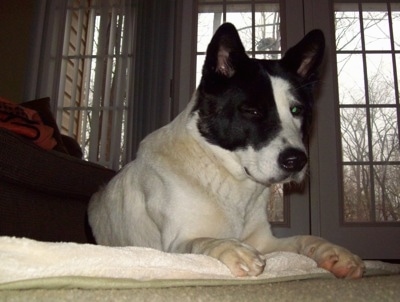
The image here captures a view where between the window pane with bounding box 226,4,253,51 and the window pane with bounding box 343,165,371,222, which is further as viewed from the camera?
the window pane with bounding box 226,4,253,51

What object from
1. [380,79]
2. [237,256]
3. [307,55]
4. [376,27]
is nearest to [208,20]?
[376,27]

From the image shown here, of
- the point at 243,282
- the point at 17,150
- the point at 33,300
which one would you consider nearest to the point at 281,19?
the point at 17,150

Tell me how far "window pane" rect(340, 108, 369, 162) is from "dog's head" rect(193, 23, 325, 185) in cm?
243

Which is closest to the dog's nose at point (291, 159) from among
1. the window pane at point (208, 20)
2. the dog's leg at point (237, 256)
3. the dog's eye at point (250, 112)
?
the dog's eye at point (250, 112)

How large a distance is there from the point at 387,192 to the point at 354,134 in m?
0.63

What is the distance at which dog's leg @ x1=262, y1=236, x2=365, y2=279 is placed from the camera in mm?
1103

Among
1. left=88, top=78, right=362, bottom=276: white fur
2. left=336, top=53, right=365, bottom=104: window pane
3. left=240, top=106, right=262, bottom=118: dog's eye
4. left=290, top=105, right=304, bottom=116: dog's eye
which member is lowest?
left=88, top=78, right=362, bottom=276: white fur

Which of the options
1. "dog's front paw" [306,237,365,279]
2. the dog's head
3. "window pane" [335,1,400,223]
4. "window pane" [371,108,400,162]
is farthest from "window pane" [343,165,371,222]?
"dog's front paw" [306,237,365,279]

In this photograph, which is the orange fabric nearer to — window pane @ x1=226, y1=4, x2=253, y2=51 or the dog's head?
the dog's head

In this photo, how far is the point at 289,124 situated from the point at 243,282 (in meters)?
0.77

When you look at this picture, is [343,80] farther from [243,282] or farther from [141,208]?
[243,282]

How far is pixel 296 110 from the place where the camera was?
157 cm

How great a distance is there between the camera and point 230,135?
1.52 metres

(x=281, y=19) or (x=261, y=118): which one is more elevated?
(x=281, y=19)
